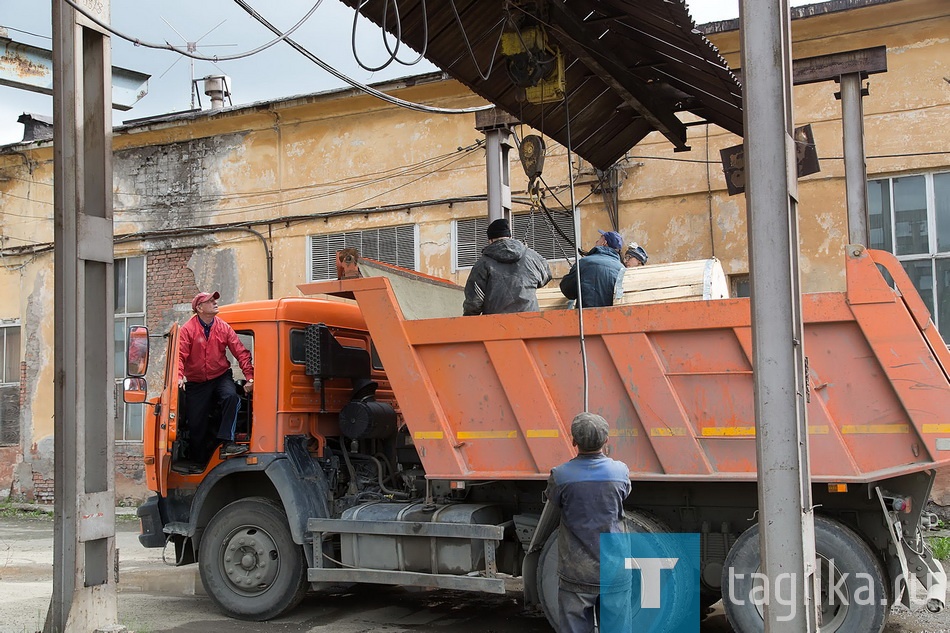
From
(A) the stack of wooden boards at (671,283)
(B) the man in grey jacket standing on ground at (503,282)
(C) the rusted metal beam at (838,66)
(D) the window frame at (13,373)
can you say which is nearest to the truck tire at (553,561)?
(A) the stack of wooden boards at (671,283)

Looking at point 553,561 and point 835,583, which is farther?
point 553,561

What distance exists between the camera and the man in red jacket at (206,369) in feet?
24.7

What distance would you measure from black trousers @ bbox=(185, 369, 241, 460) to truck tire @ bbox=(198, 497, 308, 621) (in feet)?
1.94

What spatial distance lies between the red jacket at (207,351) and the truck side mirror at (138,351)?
15.2 inches

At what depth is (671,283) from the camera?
646 centimetres

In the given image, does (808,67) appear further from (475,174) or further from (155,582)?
(155,582)

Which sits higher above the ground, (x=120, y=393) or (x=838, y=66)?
(x=838, y=66)

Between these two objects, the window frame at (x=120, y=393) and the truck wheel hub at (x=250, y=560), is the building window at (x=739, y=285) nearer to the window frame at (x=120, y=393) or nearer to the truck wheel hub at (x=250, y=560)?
the truck wheel hub at (x=250, y=560)

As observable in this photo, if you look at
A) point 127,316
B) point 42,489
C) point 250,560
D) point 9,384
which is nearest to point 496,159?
point 250,560

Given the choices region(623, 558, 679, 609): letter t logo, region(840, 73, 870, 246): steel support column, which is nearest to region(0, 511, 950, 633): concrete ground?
region(623, 558, 679, 609): letter t logo

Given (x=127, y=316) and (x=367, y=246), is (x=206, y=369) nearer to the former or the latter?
(x=367, y=246)

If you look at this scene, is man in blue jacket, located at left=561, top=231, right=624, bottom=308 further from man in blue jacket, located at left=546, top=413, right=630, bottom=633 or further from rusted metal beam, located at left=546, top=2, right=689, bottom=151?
man in blue jacket, located at left=546, top=413, right=630, bottom=633

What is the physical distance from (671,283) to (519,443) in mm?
1563

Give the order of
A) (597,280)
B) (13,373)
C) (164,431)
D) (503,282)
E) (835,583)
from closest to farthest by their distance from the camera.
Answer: (835,583)
(597,280)
(503,282)
(164,431)
(13,373)
